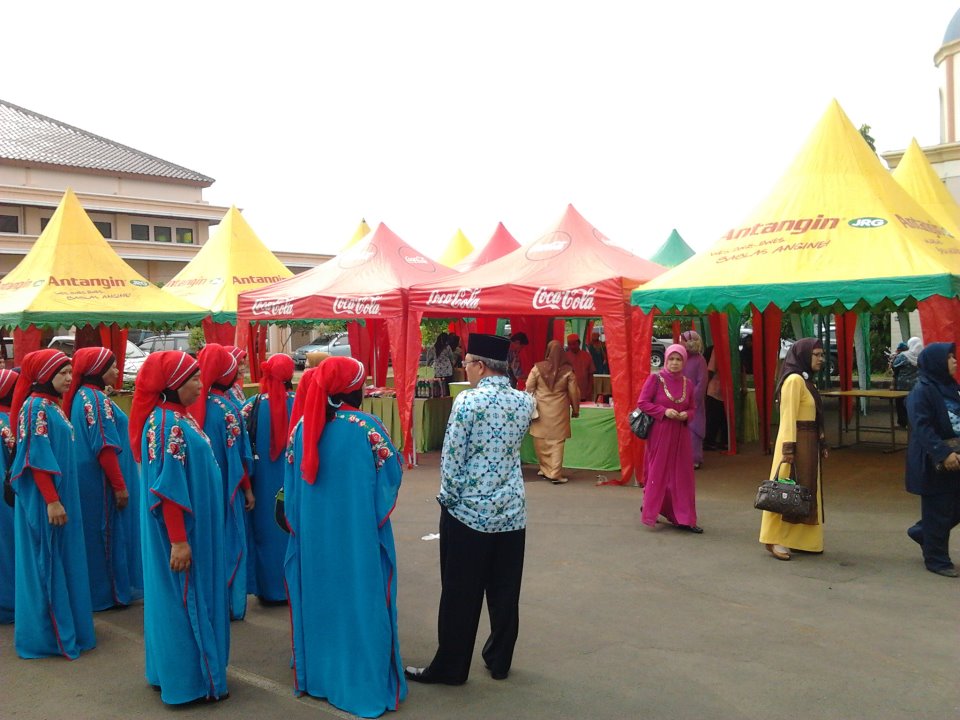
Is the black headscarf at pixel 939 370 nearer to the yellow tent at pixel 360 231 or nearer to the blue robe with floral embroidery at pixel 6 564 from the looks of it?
the blue robe with floral embroidery at pixel 6 564

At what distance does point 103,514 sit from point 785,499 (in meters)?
4.68

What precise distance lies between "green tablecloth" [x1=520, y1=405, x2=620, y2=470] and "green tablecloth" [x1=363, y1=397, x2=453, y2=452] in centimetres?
218

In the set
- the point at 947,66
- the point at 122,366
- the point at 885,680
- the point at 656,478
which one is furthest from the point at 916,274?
the point at 947,66

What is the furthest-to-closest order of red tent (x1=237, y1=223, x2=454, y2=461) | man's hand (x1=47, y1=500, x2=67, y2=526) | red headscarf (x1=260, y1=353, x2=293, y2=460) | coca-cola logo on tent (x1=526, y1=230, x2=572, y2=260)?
1. coca-cola logo on tent (x1=526, y1=230, x2=572, y2=260)
2. red tent (x1=237, y1=223, x2=454, y2=461)
3. red headscarf (x1=260, y1=353, x2=293, y2=460)
4. man's hand (x1=47, y1=500, x2=67, y2=526)

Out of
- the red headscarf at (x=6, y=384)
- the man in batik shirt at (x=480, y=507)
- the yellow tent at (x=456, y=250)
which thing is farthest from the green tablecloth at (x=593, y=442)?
the yellow tent at (x=456, y=250)

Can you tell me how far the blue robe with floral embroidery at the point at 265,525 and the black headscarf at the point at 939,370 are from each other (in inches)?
173

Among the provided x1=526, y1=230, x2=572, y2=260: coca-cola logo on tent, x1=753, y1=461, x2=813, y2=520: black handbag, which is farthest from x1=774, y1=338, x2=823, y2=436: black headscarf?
x1=526, y1=230, x2=572, y2=260: coca-cola logo on tent

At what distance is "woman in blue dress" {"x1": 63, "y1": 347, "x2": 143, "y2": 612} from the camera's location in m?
5.48

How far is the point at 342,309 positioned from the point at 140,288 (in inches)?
216

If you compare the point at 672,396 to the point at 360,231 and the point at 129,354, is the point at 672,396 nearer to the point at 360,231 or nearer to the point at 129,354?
the point at 360,231

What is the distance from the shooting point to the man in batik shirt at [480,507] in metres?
4.13

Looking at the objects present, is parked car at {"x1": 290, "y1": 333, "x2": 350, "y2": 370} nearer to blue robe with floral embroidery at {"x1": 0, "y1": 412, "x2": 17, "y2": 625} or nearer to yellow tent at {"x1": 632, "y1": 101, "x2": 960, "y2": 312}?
yellow tent at {"x1": 632, "y1": 101, "x2": 960, "y2": 312}

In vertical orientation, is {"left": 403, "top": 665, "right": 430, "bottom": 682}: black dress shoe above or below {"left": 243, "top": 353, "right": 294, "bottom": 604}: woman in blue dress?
below

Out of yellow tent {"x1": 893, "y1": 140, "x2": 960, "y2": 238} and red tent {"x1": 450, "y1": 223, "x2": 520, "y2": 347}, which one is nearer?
yellow tent {"x1": 893, "y1": 140, "x2": 960, "y2": 238}
